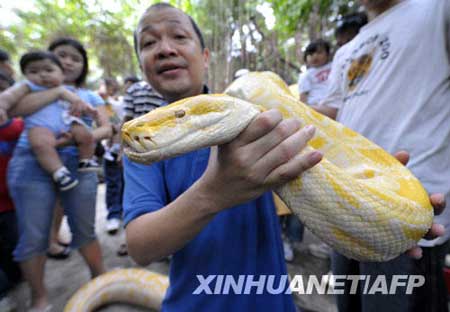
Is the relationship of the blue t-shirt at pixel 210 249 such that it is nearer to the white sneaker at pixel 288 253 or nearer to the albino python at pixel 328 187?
the albino python at pixel 328 187

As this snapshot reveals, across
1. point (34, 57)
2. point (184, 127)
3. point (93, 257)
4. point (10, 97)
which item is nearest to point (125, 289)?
point (93, 257)

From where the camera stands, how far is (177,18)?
1.04 m

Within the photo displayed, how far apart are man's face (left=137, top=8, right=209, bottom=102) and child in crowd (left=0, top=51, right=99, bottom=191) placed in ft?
4.25

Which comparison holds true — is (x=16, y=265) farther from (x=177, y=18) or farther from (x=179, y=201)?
(x=177, y=18)

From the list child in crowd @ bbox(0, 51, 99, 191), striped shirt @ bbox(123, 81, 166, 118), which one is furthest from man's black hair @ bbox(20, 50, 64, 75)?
striped shirt @ bbox(123, 81, 166, 118)

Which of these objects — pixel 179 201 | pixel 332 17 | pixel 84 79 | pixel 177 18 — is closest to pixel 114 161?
pixel 84 79

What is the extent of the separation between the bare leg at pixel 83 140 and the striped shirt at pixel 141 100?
0.58m

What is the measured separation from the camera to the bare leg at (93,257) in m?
2.04

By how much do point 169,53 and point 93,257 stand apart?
1.92m

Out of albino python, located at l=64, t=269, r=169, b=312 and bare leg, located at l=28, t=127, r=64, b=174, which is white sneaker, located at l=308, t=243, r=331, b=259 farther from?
bare leg, located at l=28, t=127, r=64, b=174

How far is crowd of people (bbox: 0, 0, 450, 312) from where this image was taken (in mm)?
715

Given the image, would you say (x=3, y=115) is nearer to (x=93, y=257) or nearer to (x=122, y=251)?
(x=93, y=257)

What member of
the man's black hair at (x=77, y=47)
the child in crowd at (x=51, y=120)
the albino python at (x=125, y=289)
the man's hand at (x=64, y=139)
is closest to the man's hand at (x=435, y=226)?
the albino python at (x=125, y=289)

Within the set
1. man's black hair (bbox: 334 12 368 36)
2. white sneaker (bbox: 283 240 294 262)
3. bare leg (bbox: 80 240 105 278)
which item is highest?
man's black hair (bbox: 334 12 368 36)
